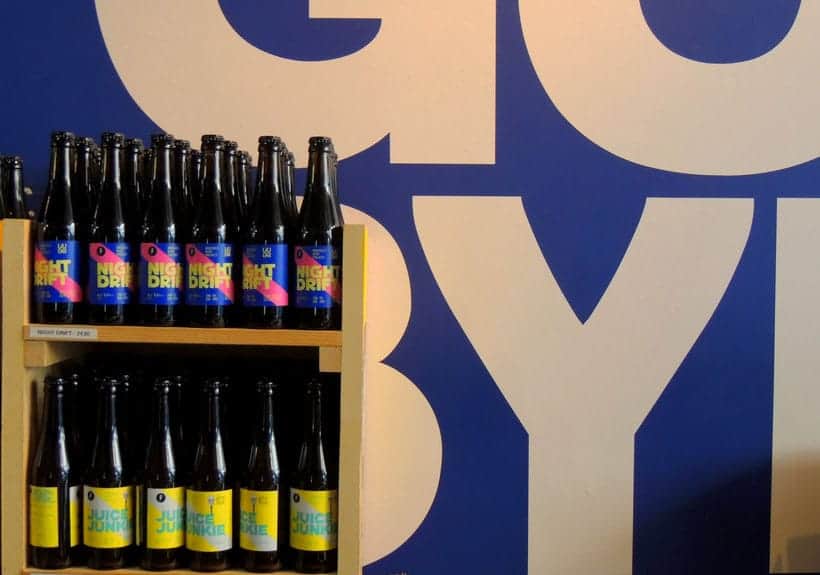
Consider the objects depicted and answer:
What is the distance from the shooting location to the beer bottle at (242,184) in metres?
1.52

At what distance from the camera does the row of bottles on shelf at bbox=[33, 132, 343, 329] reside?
4.42 ft

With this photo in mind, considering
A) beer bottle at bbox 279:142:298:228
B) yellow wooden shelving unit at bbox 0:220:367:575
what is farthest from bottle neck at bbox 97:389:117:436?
beer bottle at bbox 279:142:298:228

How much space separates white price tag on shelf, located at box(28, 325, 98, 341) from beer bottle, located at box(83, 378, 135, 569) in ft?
0.30

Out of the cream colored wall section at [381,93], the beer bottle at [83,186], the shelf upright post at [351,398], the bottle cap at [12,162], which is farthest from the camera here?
the cream colored wall section at [381,93]

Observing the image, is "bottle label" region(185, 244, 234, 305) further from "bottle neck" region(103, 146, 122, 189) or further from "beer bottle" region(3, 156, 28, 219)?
"beer bottle" region(3, 156, 28, 219)

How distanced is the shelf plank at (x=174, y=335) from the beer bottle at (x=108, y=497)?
3.8 inches

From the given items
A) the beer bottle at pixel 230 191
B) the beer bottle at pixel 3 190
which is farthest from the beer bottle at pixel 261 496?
the beer bottle at pixel 3 190

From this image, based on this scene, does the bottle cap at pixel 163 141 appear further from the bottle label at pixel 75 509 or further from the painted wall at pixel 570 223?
the bottle label at pixel 75 509

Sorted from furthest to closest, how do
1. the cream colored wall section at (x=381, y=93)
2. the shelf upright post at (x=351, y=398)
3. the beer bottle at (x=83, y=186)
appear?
1. the cream colored wall section at (x=381, y=93)
2. the beer bottle at (x=83, y=186)
3. the shelf upright post at (x=351, y=398)

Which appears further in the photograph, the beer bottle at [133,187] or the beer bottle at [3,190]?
the beer bottle at [3,190]

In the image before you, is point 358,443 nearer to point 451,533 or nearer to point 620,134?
point 451,533

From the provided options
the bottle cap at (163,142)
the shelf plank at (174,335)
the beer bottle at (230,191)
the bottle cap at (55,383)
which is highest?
the bottle cap at (163,142)

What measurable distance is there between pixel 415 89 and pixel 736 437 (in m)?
1.03

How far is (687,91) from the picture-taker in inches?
68.0
